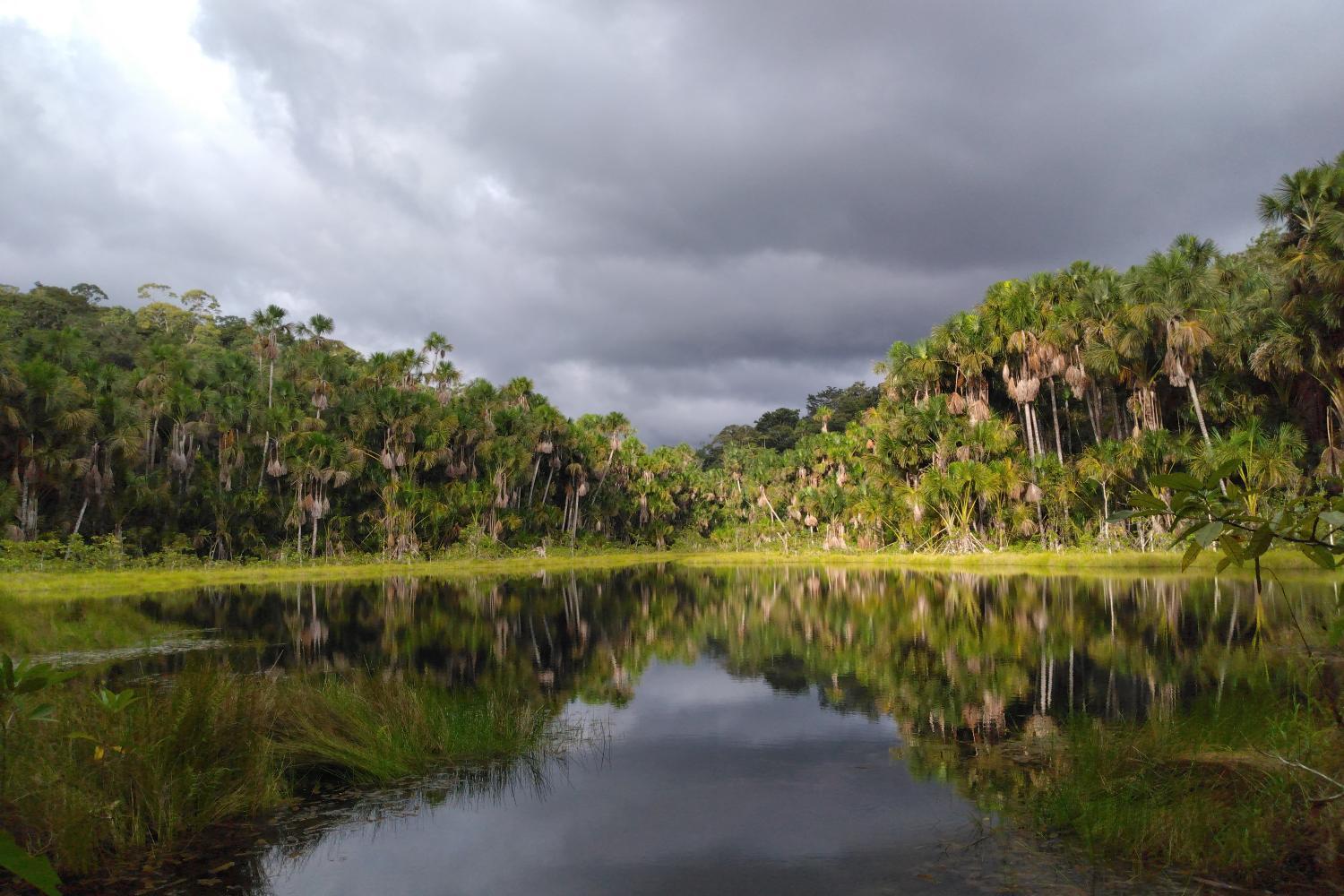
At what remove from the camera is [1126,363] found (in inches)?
2169

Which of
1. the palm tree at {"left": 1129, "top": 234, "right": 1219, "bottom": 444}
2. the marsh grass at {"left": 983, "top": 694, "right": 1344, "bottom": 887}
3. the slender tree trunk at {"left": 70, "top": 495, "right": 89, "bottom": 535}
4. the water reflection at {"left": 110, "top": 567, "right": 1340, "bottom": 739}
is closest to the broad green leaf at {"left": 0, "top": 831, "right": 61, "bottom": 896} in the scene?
the marsh grass at {"left": 983, "top": 694, "right": 1344, "bottom": 887}

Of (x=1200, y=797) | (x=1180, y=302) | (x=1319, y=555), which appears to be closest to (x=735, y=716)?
(x=1200, y=797)

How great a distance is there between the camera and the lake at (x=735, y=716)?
26.7ft

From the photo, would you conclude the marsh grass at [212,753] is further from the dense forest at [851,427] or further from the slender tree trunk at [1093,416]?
the slender tree trunk at [1093,416]

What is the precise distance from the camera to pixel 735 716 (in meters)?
15.5

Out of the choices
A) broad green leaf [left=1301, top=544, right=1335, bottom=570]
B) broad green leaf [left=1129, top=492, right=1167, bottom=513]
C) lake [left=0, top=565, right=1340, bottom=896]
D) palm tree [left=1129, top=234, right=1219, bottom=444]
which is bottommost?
lake [left=0, top=565, right=1340, bottom=896]

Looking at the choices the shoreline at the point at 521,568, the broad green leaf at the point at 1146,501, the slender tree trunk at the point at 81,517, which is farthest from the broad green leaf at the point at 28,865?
the slender tree trunk at the point at 81,517

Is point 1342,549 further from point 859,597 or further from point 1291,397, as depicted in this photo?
point 1291,397

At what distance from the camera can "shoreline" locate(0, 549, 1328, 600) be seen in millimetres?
37094

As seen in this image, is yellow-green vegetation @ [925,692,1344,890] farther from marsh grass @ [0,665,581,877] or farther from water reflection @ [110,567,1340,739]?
marsh grass @ [0,665,581,877]

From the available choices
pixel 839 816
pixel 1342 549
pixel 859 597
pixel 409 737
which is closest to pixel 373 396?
pixel 859 597

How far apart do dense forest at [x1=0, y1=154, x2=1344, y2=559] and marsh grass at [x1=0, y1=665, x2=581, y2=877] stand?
130ft

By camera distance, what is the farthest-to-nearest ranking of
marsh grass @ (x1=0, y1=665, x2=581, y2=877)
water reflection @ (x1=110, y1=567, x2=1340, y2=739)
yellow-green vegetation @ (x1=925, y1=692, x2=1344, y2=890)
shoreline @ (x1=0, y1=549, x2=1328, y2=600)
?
shoreline @ (x1=0, y1=549, x2=1328, y2=600), water reflection @ (x1=110, y1=567, x2=1340, y2=739), marsh grass @ (x1=0, y1=665, x2=581, y2=877), yellow-green vegetation @ (x1=925, y1=692, x2=1344, y2=890)

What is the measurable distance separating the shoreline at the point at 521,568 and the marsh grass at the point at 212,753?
16312 millimetres
